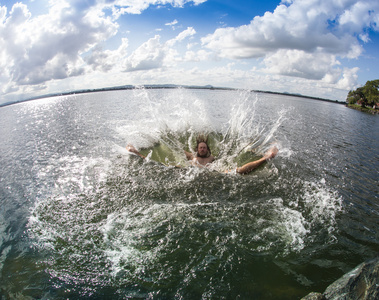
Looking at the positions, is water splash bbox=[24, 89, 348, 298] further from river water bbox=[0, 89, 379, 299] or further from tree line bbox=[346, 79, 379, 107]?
tree line bbox=[346, 79, 379, 107]

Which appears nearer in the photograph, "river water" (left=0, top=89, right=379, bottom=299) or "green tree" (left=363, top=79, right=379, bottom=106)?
"river water" (left=0, top=89, right=379, bottom=299)

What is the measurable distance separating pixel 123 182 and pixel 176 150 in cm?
453

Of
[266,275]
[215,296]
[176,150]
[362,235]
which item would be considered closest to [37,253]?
[215,296]

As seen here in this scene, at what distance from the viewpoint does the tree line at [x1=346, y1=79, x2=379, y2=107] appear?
72.7 m

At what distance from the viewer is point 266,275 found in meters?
4.45

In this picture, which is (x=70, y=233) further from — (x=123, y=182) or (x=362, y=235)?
(x=362, y=235)

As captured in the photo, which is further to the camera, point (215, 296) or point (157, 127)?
point (157, 127)

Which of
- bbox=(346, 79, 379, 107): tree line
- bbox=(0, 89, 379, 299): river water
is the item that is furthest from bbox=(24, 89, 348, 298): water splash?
bbox=(346, 79, 379, 107): tree line

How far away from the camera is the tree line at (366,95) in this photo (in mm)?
72688

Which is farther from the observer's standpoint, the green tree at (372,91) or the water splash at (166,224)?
the green tree at (372,91)

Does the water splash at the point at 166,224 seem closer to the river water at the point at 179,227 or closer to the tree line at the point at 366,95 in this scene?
the river water at the point at 179,227

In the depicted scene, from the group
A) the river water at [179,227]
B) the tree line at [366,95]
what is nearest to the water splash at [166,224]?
the river water at [179,227]

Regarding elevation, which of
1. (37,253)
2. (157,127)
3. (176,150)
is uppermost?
(157,127)

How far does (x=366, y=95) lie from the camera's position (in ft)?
250
